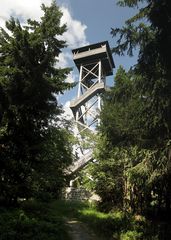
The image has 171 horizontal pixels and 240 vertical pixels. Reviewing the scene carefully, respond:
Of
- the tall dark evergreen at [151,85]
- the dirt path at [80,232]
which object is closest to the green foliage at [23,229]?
the dirt path at [80,232]

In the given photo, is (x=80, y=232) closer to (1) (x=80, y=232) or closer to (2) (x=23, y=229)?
(1) (x=80, y=232)

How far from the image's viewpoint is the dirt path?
12602 mm

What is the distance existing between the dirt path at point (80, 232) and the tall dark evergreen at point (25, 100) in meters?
2.62

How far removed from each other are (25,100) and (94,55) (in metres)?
29.3

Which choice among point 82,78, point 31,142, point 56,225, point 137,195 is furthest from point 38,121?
point 82,78

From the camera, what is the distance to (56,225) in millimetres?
11969

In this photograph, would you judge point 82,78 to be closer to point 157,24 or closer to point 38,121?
point 38,121

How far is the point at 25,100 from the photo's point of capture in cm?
1395

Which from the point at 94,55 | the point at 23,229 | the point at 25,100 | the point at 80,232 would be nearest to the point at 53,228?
the point at 23,229

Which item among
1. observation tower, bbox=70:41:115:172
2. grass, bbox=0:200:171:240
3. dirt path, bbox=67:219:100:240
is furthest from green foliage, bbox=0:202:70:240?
observation tower, bbox=70:41:115:172

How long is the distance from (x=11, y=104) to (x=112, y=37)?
217 inches

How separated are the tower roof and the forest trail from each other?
94.8 ft

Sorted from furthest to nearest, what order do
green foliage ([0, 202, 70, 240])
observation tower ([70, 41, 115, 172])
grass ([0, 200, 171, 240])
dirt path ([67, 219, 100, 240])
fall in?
observation tower ([70, 41, 115, 172]) → dirt path ([67, 219, 100, 240]) → grass ([0, 200, 171, 240]) → green foliage ([0, 202, 70, 240])

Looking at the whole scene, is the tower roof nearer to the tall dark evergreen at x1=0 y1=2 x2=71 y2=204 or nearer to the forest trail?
the tall dark evergreen at x1=0 y1=2 x2=71 y2=204
